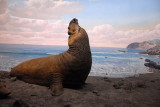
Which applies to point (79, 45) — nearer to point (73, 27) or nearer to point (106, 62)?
point (73, 27)

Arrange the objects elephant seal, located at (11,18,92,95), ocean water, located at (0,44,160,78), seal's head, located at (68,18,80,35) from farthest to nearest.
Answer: ocean water, located at (0,44,160,78) → seal's head, located at (68,18,80,35) → elephant seal, located at (11,18,92,95)

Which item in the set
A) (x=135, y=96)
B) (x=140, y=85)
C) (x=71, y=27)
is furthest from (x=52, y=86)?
(x=140, y=85)

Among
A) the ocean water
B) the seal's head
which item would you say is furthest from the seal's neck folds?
the ocean water

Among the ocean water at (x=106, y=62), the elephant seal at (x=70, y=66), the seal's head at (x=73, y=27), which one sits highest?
the seal's head at (x=73, y=27)

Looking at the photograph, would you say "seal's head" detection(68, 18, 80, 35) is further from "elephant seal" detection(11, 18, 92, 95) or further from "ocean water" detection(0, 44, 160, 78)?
"ocean water" detection(0, 44, 160, 78)

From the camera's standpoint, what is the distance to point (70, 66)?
415 centimetres

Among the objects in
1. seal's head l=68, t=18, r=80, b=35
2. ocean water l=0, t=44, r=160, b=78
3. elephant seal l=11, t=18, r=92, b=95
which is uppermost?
seal's head l=68, t=18, r=80, b=35

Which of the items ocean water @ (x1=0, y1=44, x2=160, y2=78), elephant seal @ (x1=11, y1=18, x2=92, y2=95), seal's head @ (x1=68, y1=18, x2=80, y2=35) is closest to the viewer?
elephant seal @ (x1=11, y1=18, x2=92, y2=95)

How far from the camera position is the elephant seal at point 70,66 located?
415cm

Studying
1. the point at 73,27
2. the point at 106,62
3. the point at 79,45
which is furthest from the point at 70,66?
the point at 106,62

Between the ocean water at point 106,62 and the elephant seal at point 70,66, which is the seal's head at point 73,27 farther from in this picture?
the ocean water at point 106,62

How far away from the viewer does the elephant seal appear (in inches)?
163

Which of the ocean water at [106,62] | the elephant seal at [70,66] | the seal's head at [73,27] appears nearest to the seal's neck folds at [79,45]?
the elephant seal at [70,66]

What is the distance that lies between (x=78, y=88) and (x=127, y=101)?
5.50ft
